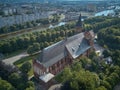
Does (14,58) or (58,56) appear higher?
(58,56)

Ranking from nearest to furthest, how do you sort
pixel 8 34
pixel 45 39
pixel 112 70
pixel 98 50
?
pixel 112 70
pixel 98 50
pixel 45 39
pixel 8 34


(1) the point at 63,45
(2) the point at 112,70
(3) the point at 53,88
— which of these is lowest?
(3) the point at 53,88

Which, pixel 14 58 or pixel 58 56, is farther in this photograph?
pixel 14 58

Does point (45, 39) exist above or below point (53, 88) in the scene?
above

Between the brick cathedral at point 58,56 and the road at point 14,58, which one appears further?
the road at point 14,58

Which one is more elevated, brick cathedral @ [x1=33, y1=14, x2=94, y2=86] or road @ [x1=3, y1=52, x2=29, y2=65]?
brick cathedral @ [x1=33, y1=14, x2=94, y2=86]

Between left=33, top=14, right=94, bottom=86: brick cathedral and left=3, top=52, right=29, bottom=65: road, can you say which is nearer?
left=33, top=14, right=94, bottom=86: brick cathedral

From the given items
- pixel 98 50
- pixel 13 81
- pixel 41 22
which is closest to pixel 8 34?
pixel 41 22

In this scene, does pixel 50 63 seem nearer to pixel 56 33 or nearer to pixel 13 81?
pixel 13 81

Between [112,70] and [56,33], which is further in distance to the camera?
[56,33]

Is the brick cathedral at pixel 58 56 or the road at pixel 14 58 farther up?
the brick cathedral at pixel 58 56

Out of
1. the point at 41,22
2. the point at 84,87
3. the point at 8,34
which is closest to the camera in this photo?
the point at 84,87
